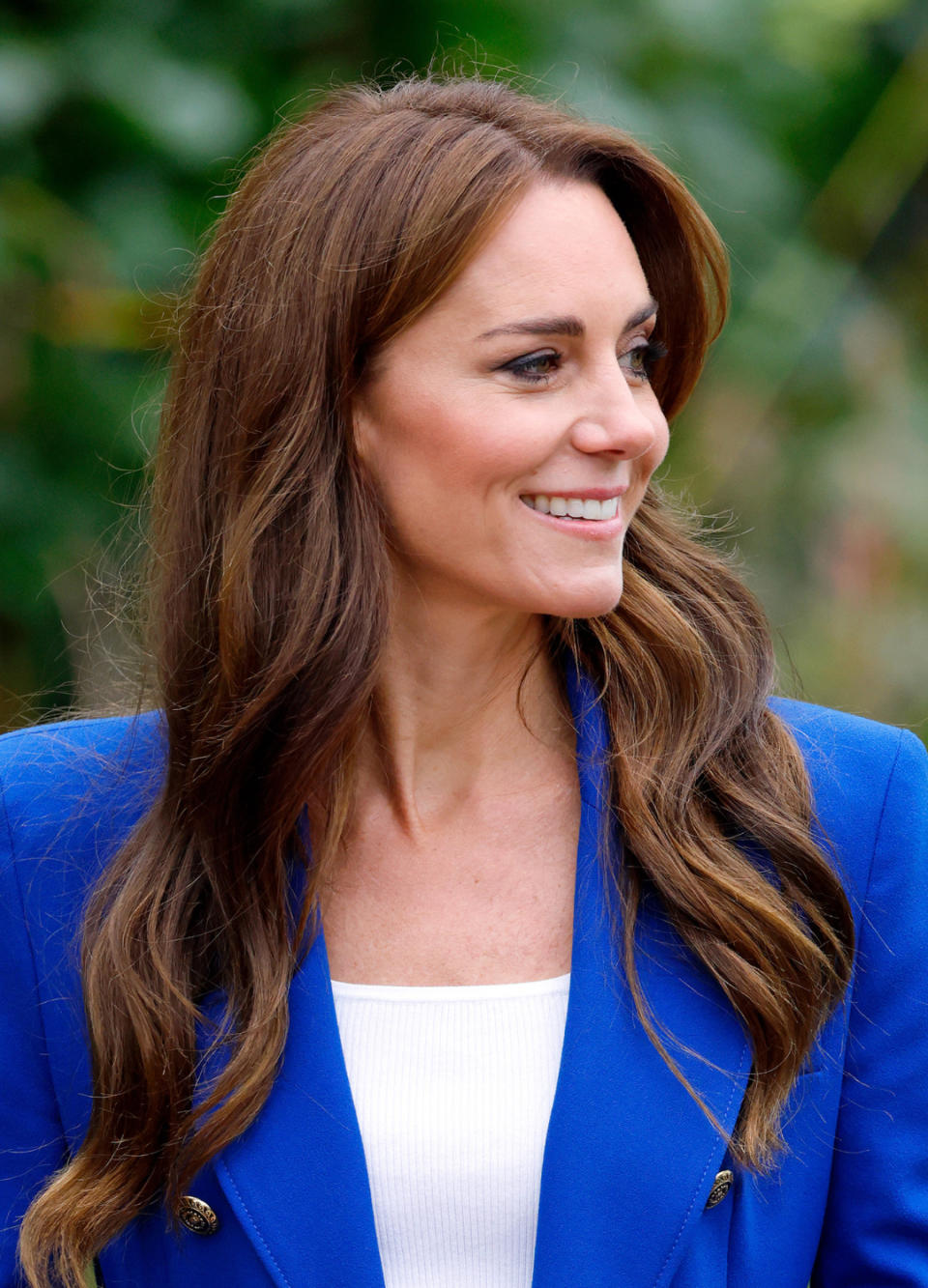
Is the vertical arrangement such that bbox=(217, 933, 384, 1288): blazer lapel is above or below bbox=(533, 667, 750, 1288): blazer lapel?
below

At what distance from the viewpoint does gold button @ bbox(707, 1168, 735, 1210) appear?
6.89ft

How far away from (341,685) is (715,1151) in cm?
80

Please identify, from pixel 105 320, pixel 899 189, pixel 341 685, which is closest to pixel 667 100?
pixel 899 189

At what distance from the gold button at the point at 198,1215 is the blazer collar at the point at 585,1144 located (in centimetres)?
5

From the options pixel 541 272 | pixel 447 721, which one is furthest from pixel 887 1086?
pixel 541 272

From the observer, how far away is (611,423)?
87.0 inches

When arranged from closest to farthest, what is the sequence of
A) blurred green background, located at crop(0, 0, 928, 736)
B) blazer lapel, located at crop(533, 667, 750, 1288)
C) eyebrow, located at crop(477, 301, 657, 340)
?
blazer lapel, located at crop(533, 667, 750, 1288)
eyebrow, located at crop(477, 301, 657, 340)
blurred green background, located at crop(0, 0, 928, 736)

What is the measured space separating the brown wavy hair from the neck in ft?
0.31

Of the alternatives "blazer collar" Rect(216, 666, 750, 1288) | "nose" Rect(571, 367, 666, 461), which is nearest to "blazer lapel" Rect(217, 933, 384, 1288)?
"blazer collar" Rect(216, 666, 750, 1288)

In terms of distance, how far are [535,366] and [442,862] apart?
74 centimetres

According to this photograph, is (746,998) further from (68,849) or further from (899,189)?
(899,189)

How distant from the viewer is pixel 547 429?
2.18m

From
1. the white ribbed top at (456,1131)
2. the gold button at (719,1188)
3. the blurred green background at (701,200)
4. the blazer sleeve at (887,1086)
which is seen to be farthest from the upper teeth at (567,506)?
the gold button at (719,1188)

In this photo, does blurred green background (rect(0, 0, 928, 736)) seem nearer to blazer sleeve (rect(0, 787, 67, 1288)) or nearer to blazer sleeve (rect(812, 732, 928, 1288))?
blazer sleeve (rect(812, 732, 928, 1288))
